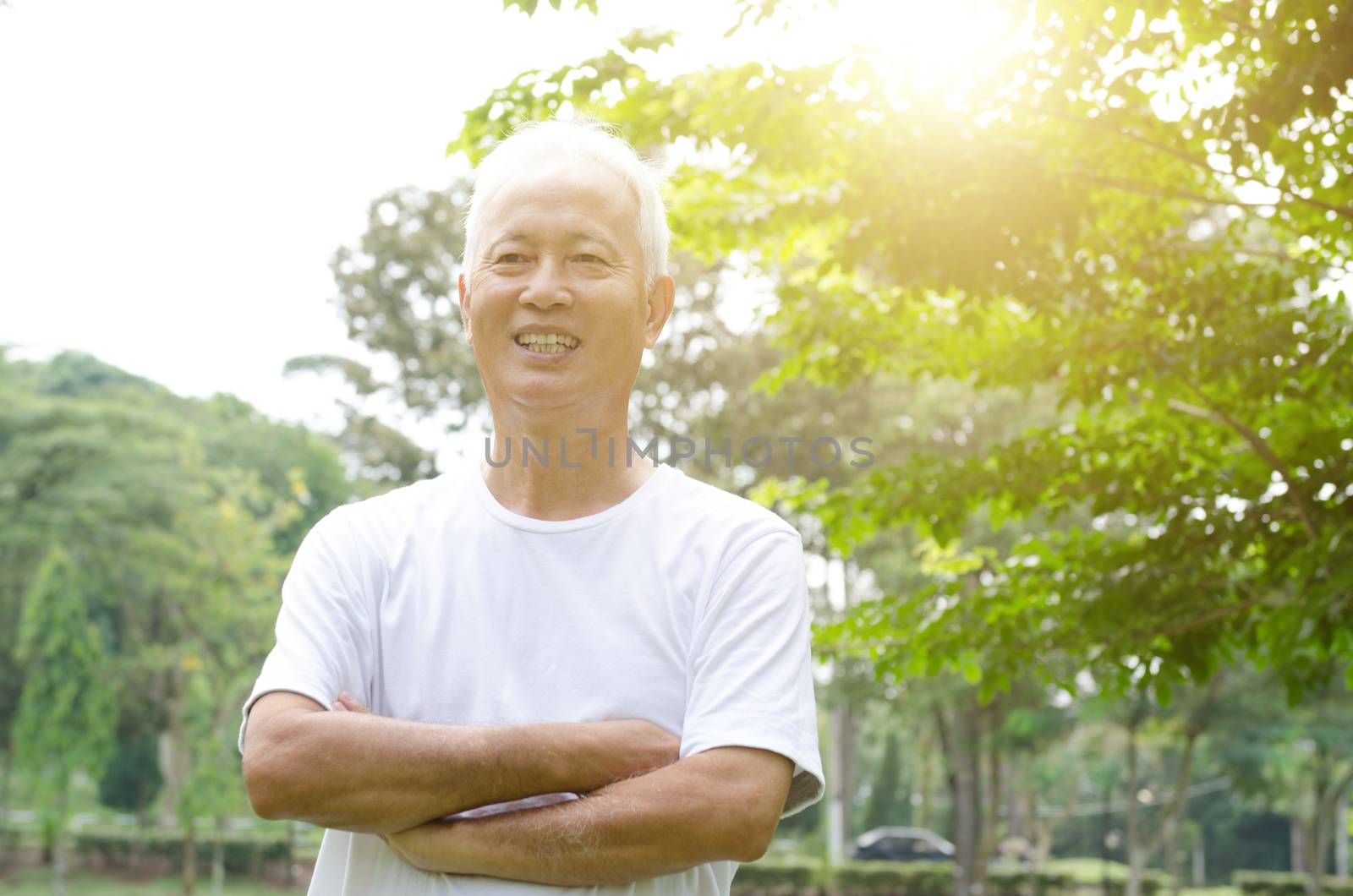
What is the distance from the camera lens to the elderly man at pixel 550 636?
1.68 metres

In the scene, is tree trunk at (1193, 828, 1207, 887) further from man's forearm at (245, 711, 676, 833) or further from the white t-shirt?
man's forearm at (245, 711, 676, 833)

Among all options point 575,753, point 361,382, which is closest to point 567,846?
point 575,753

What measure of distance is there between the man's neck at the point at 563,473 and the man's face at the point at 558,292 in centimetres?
4

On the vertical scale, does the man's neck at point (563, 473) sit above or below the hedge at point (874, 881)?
above

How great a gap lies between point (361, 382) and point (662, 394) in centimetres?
594

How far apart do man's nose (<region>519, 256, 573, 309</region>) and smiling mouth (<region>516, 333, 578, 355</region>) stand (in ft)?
0.14

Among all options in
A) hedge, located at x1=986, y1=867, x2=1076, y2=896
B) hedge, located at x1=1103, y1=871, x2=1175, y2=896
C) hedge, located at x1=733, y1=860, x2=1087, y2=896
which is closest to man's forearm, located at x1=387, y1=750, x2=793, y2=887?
hedge, located at x1=733, y1=860, x2=1087, y2=896

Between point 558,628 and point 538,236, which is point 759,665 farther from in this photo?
point 538,236

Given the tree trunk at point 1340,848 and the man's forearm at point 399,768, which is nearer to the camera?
the man's forearm at point 399,768

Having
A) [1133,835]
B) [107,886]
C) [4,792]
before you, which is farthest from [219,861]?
[1133,835]

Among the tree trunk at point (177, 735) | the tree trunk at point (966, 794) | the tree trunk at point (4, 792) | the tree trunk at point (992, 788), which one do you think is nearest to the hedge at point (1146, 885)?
the tree trunk at point (992, 788)

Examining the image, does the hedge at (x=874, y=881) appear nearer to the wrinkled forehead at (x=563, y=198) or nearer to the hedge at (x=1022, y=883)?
the hedge at (x=1022, y=883)

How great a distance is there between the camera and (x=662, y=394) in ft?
72.8

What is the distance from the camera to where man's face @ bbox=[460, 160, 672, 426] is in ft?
6.12
